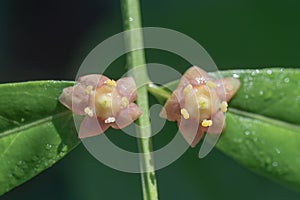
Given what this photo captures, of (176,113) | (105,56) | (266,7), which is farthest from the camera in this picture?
(266,7)

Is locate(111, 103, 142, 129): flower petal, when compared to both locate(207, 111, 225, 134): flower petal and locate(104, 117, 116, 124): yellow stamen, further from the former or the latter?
locate(207, 111, 225, 134): flower petal

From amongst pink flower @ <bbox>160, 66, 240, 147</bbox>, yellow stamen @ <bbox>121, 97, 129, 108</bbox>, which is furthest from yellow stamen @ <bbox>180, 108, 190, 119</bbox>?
yellow stamen @ <bbox>121, 97, 129, 108</bbox>

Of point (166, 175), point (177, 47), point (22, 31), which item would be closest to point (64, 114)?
point (177, 47)

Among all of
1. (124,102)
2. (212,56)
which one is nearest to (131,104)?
(124,102)

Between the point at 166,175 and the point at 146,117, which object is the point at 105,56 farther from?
the point at 166,175

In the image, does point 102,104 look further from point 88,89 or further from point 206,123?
point 206,123
